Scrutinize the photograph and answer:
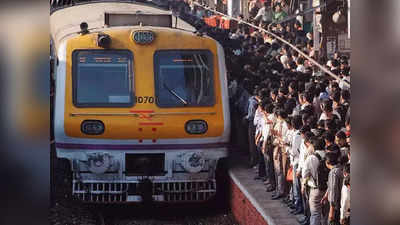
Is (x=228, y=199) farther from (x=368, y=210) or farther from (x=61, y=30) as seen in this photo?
(x=368, y=210)

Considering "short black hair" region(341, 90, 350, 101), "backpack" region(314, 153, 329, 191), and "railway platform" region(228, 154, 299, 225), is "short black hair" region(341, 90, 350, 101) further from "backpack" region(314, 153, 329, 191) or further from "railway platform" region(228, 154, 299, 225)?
"backpack" region(314, 153, 329, 191)

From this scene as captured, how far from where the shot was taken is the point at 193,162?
891 cm

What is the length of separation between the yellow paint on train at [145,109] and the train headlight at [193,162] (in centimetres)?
24

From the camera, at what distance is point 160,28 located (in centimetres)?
960

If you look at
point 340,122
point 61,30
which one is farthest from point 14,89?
point 61,30

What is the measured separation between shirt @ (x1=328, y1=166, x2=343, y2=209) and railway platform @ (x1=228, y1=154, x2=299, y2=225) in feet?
3.20

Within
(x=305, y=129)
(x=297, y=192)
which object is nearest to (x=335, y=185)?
(x=305, y=129)

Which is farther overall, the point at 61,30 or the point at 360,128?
the point at 61,30

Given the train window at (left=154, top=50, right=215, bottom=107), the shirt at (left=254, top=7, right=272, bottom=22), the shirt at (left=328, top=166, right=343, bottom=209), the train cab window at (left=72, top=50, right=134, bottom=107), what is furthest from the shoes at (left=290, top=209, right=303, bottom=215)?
the shirt at (left=254, top=7, right=272, bottom=22)

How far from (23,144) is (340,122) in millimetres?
5970

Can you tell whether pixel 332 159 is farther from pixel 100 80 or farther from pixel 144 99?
pixel 100 80

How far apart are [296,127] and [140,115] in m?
2.32

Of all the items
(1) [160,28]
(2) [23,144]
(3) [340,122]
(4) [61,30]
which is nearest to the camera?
(2) [23,144]

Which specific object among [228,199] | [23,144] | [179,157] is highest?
[23,144]
